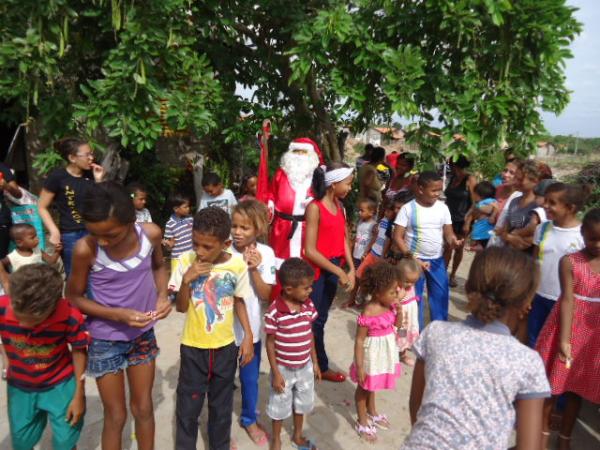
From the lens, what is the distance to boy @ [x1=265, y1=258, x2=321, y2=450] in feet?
8.59

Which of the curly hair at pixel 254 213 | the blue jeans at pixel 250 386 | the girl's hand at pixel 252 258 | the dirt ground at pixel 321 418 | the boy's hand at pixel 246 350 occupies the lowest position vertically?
the dirt ground at pixel 321 418

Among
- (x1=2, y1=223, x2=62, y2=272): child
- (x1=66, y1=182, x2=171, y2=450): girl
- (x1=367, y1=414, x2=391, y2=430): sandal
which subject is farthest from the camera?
(x1=2, y1=223, x2=62, y2=272): child

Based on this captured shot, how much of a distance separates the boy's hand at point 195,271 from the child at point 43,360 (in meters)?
0.55

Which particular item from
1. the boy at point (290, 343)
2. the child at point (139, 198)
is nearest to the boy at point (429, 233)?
the boy at point (290, 343)

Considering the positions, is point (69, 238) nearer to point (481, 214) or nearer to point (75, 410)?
point (75, 410)

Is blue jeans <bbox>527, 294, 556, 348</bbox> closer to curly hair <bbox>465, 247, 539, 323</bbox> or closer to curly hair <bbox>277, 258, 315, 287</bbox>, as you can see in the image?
curly hair <bbox>277, 258, 315, 287</bbox>

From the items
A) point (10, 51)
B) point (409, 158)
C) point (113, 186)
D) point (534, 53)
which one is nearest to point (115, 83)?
point (10, 51)

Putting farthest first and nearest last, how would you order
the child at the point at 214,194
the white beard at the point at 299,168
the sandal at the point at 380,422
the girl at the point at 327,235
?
1. the child at the point at 214,194
2. the white beard at the point at 299,168
3. the girl at the point at 327,235
4. the sandal at the point at 380,422

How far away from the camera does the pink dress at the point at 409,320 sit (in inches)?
157

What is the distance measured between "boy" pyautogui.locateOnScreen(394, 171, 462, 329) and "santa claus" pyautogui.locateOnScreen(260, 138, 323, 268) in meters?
0.91

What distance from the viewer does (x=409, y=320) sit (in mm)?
4031

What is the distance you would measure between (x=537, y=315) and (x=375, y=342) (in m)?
1.29

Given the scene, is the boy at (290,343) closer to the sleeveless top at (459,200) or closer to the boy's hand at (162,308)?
the boy's hand at (162,308)

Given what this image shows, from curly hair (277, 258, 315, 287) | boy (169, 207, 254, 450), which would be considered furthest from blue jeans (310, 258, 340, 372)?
boy (169, 207, 254, 450)
